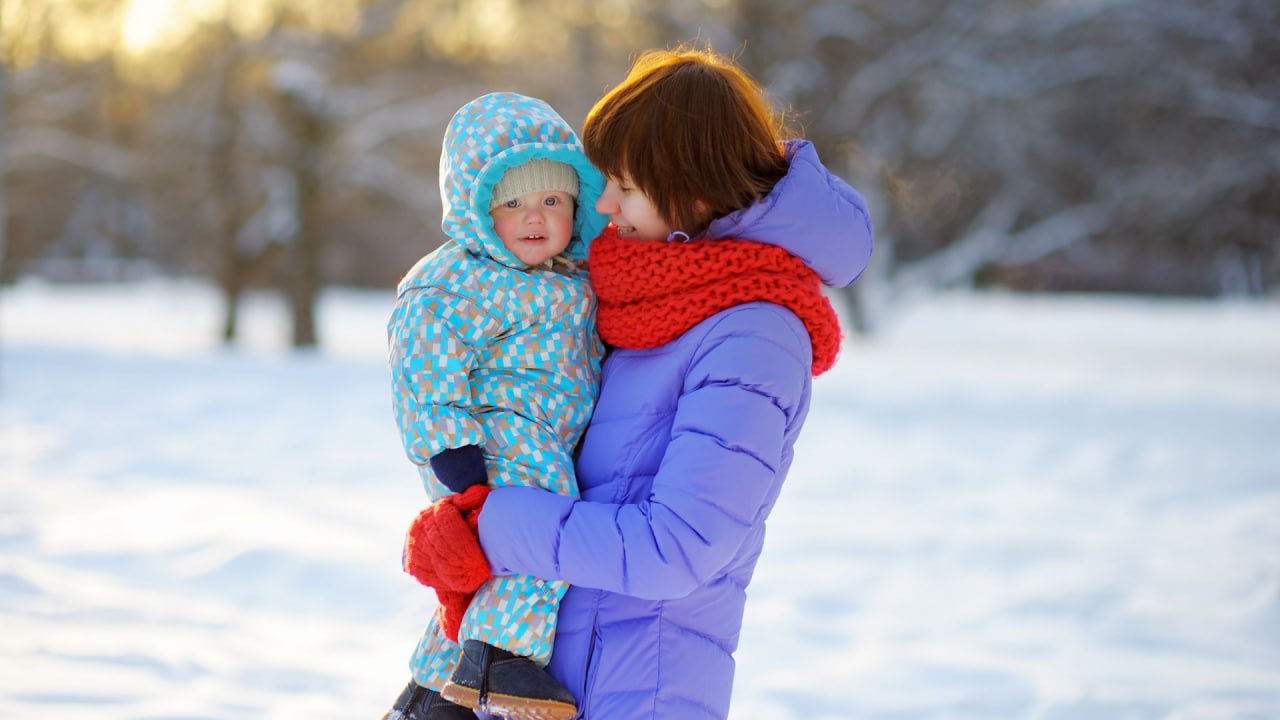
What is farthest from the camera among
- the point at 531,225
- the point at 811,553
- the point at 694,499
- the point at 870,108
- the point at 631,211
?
the point at 870,108

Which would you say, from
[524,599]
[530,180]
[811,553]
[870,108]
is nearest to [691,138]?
[530,180]

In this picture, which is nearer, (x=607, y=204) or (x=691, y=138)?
(x=691, y=138)

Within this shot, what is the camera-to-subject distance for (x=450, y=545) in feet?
5.20

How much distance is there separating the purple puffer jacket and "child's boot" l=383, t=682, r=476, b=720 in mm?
211

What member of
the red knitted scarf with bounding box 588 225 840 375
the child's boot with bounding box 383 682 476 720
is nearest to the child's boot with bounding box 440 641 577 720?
the child's boot with bounding box 383 682 476 720

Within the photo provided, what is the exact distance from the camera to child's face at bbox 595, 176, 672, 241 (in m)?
1.69

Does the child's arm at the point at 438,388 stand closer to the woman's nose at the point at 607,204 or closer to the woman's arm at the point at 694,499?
the woman's arm at the point at 694,499

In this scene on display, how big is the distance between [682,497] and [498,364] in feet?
1.46

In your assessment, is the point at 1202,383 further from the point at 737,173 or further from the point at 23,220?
the point at 23,220

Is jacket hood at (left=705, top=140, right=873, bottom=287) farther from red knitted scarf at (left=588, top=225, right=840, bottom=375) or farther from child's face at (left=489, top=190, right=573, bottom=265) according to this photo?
child's face at (left=489, top=190, right=573, bottom=265)

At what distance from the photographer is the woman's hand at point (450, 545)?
159cm

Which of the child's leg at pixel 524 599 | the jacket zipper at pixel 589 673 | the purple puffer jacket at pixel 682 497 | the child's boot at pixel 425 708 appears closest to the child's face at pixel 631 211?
the purple puffer jacket at pixel 682 497

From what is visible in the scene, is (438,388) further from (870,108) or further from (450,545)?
(870,108)

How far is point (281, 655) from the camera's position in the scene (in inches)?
145
